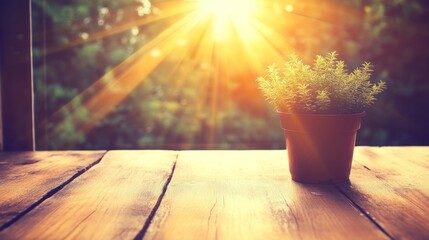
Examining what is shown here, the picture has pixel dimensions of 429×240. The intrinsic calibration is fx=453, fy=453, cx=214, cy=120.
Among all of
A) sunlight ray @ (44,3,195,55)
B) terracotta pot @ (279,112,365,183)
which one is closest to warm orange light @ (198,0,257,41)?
sunlight ray @ (44,3,195,55)

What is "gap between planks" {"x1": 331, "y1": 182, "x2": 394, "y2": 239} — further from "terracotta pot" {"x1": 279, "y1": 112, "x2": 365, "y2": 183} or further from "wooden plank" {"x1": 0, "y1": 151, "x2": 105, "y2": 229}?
"wooden plank" {"x1": 0, "y1": 151, "x2": 105, "y2": 229}

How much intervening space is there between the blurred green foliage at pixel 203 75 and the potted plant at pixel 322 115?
256 centimetres

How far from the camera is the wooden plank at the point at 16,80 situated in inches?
74.7

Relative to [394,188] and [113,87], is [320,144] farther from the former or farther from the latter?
[113,87]

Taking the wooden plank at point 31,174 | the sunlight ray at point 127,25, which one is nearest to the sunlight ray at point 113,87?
the sunlight ray at point 127,25

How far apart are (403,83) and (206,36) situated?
1837 millimetres

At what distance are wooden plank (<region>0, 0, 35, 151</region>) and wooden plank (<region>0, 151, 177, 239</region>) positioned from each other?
20.6 inches

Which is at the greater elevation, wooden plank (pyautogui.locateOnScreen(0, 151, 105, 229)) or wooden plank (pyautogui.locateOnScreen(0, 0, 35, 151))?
wooden plank (pyautogui.locateOnScreen(0, 0, 35, 151))

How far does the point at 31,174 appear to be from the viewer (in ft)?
4.76

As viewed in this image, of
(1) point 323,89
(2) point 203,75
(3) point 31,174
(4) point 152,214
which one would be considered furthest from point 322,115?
(2) point 203,75

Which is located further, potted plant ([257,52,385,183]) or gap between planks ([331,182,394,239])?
potted plant ([257,52,385,183])

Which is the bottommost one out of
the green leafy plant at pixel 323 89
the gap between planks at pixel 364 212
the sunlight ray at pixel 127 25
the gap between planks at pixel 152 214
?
the gap between planks at pixel 152 214

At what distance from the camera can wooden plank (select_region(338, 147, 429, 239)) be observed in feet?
3.22

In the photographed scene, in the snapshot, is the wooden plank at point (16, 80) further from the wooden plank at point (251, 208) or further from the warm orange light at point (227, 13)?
the warm orange light at point (227, 13)
